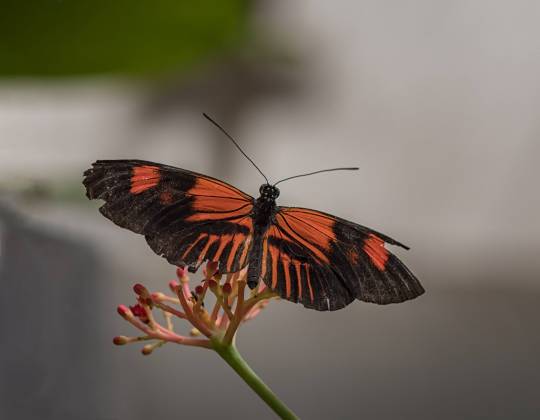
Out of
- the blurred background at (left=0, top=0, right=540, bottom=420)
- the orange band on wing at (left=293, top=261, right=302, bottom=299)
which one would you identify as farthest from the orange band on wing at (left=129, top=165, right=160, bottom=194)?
the blurred background at (left=0, top=0, right=540, bottom=420)

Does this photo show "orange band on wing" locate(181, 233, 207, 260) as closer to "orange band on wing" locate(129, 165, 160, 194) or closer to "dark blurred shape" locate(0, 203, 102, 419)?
"orange band on wing" locate(129, 165, 160, 194)

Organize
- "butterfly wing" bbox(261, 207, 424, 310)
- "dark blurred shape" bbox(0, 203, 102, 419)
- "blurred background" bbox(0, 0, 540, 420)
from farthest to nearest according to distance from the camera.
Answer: "blurred background" bbox(0, 0, 540, 420) < "dark blurred shape" bbox(0, 203, 102, 419) < "butterfly wing" bbox(261, 207, 424, 310)

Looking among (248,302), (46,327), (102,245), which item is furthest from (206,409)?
(248,302)

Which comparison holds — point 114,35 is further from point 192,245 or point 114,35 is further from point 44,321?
point 44,321

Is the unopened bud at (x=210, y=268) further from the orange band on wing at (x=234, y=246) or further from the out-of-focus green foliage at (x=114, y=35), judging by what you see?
the out-of-focus green foliage at (x=114, y=35)

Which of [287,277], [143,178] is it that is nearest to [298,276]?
[287,277]

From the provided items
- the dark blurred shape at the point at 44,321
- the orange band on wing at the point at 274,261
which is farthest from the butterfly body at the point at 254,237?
the dark blurred shape at the point at 44,321

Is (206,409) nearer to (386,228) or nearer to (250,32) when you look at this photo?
(386,228)
